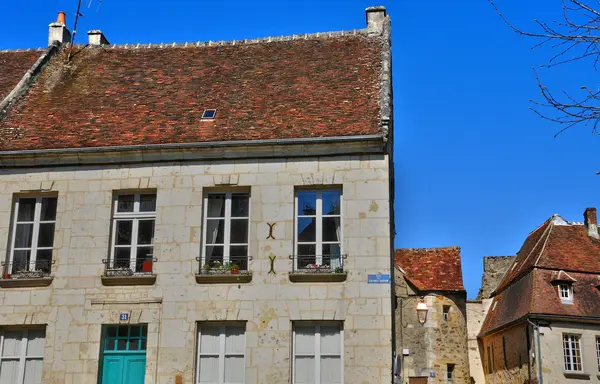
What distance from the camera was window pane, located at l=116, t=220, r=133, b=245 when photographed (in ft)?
48.2

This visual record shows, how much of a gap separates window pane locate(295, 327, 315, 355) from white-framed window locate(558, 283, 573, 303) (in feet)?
62.4

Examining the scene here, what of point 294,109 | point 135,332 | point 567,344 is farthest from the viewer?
point 567,344

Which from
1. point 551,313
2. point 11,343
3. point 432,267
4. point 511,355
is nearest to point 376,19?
point 11,343

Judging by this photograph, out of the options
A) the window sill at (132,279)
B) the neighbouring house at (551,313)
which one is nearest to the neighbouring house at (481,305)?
the neighbouring house at (551,313)

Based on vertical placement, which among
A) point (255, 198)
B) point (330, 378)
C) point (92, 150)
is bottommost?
point (330, 378)

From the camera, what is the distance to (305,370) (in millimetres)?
13500

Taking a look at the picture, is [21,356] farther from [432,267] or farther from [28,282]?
Answer: [432,267]

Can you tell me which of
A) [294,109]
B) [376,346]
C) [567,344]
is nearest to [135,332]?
[376,346]

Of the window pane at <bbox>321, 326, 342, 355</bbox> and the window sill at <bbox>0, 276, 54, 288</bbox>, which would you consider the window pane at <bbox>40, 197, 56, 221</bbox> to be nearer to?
the window sill at <bbox>0, 276, 54, 288</bbox>

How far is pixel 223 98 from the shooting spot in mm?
16609

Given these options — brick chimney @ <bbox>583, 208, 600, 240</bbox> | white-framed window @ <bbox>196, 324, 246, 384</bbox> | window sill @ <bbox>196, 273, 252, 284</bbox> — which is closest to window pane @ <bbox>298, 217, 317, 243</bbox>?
window sill @ <bbox>196, 273, 252, 284</bbox>

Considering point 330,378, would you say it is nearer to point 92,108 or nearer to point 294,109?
point 294,109

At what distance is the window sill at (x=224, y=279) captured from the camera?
1394 centimetres

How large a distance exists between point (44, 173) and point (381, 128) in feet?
21.7
